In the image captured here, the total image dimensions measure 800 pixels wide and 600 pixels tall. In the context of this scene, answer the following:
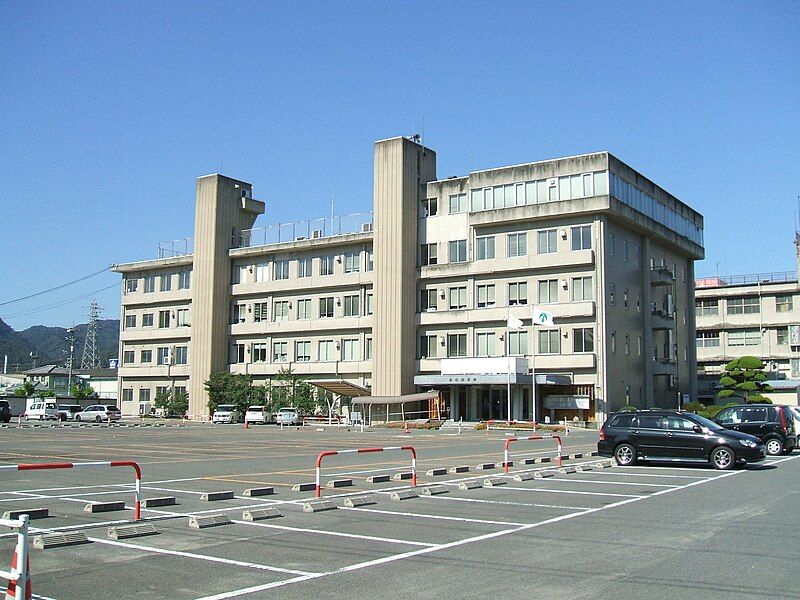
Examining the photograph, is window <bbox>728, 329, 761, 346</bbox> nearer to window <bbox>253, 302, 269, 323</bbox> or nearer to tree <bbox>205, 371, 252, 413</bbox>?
window <bbox>253, 302, 269, 323</bbox>

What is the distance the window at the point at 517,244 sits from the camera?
62250 mm

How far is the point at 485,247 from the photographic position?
6406cm

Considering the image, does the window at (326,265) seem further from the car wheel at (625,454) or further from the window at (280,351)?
the car wheel at (625,454)

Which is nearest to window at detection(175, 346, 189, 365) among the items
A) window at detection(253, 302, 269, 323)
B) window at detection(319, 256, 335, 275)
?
window at detection(253, 302, 269, 323)

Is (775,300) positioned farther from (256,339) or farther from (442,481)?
(442,481)

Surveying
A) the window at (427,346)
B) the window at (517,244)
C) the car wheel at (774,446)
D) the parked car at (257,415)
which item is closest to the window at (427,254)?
the window at (427,346)

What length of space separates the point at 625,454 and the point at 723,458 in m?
2.58

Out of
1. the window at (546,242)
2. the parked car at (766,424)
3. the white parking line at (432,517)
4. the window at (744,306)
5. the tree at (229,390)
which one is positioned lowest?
the white parking line at (432,517)

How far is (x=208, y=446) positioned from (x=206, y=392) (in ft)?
147

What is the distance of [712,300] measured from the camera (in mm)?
87438

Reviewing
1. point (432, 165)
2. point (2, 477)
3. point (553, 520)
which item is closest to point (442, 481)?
point (553, 520)

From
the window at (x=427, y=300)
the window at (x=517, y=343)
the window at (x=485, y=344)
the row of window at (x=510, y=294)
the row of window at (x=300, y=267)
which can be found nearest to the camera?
the row of window at (x=510, y=294)

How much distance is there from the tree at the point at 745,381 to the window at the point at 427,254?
1005 inches

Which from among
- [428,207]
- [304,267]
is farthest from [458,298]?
[304,267]
